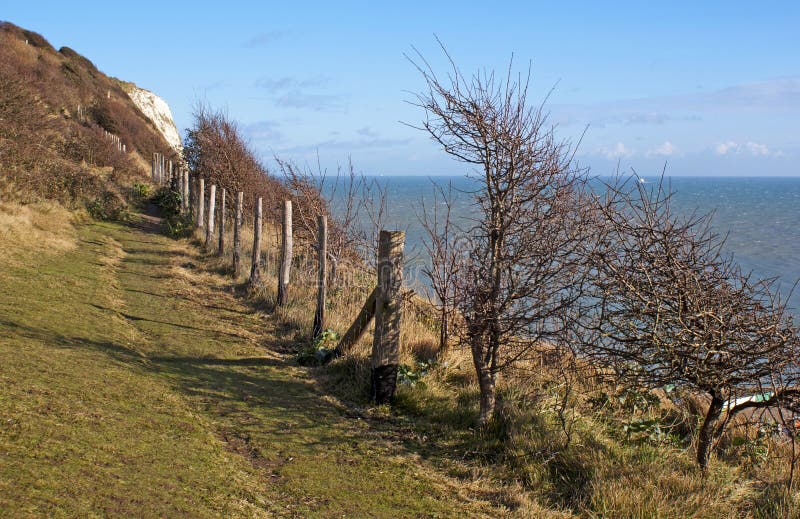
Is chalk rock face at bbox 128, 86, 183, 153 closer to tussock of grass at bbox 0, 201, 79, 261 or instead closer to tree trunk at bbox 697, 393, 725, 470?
tussock of grass at bbox 0, 201, 79, 261

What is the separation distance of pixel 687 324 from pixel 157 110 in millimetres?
75566

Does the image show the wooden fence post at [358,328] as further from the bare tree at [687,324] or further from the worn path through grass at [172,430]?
the bare tree at [687,324]

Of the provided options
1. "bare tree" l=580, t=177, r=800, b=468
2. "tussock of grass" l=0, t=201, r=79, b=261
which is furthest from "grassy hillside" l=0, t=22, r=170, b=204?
"bare tree" l=580, t=177, r=800, b=468

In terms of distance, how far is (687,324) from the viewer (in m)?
5.16

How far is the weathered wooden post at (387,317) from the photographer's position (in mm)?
6938

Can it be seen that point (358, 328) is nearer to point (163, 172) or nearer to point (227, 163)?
point (227, 163)

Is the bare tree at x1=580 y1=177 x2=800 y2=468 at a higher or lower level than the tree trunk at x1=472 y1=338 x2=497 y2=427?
higher

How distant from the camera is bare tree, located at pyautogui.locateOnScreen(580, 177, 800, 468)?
4977 millimetres

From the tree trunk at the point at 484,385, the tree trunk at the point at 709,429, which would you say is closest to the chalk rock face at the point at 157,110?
the tree trunk at the point at 484,385

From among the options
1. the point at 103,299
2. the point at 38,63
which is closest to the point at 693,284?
the point at 103,299

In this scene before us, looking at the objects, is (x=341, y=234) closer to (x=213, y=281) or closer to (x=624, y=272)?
(x=213, y=281)

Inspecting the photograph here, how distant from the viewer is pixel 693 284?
5.39 meters

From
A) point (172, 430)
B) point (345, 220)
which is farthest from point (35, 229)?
point (172, 430)

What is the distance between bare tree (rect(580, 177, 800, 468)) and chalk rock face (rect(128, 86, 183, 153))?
220 feet
